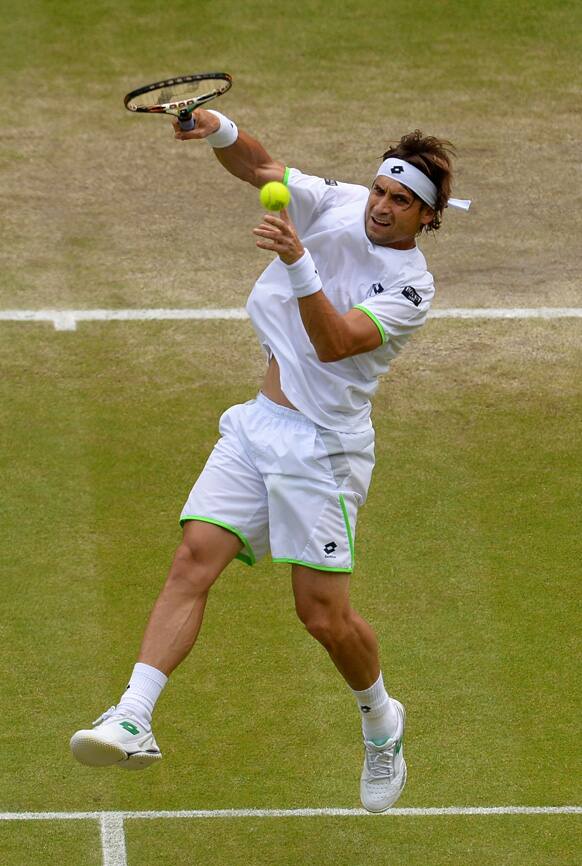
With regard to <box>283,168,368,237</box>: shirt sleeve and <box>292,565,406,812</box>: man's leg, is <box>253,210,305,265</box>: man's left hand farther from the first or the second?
<box>292,565,406,812</box>: man's leg

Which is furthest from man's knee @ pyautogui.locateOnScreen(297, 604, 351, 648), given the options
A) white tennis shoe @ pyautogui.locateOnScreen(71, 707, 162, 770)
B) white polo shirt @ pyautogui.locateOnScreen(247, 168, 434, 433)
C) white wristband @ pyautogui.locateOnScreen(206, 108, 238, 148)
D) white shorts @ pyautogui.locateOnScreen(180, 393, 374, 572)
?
white wristband @ pyautogui.locateOnScreen(206, 108, 238, 148)

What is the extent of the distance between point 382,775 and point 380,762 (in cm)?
7

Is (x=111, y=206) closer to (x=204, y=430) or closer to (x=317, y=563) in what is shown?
(x=204, y=430)

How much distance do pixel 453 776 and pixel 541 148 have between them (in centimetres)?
855

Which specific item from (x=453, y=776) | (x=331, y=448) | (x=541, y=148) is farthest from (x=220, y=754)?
(x=541, y=148)

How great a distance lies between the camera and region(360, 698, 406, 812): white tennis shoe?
8812 millimetres

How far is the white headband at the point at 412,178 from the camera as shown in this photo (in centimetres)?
849

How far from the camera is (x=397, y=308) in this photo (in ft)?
27.4

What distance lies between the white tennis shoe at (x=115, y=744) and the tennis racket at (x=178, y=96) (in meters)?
2.83

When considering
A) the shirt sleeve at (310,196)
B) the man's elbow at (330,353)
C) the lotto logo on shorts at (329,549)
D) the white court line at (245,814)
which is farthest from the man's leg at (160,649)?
the shirt sleeve at (310,196)

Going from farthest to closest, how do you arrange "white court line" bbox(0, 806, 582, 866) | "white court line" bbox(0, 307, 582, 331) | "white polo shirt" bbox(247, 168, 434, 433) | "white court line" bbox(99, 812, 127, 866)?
"white court line" bbox(0, 307, 582, 331)
"white court line" bbox(0, 806, 582, 866)
"white court line" bbox(99, 812, 127, 866)
"white polo shirt" bbox(247, 168, 434, 433)

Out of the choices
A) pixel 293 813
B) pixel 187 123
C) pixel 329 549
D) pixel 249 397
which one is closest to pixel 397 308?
pixel 329 549

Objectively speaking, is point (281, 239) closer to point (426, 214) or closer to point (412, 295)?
point (412, 295)

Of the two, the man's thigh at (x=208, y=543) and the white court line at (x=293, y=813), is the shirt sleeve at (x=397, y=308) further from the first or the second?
the white court line at (x=293, y=813)
